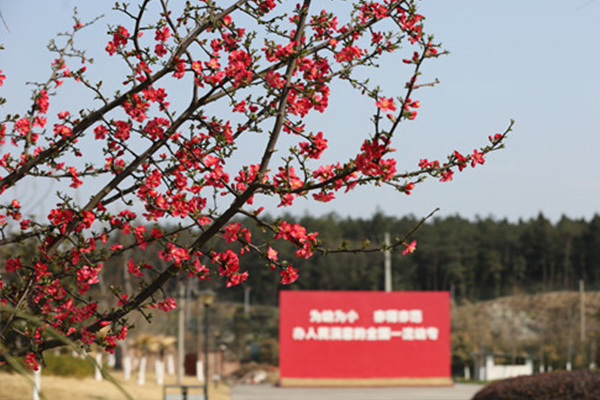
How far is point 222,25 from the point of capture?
4.69 m

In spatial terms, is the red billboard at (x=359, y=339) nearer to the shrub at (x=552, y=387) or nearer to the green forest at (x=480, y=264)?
the shrub at (x=552, y=387)

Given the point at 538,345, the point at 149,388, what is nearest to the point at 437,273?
the point at 538,345

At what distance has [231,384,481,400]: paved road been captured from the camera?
2398 centimetres

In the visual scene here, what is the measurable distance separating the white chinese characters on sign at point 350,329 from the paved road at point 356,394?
6.02 feet

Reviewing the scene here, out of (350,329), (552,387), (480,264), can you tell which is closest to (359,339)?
(350,329)

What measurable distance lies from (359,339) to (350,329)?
49 cm

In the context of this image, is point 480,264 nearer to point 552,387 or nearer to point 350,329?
point 350,329

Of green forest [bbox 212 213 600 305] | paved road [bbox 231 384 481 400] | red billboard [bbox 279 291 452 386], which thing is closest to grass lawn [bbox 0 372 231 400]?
paved road [bbox 231 384 481 400]

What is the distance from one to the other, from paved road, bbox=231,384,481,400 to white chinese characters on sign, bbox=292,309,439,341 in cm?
184

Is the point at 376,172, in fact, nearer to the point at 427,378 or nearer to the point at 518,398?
the point at 518,398

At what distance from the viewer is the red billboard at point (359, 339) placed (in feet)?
94.8

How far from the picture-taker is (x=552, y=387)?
428 inches

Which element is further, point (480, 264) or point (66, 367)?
point (480, 264)

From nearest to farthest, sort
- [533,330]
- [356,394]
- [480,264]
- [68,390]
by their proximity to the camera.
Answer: [68,390], [356,394], [533,330], [480,264]
